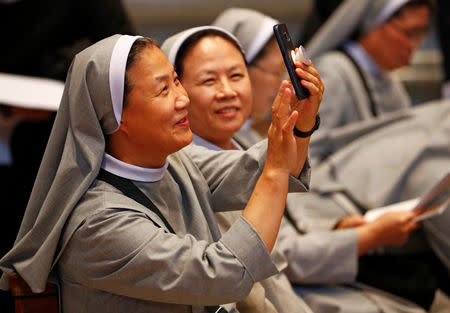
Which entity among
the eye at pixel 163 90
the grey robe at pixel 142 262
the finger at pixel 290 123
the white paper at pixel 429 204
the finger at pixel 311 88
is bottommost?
the white paper at pixel 429 204

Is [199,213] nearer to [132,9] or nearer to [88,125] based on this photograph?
[88,125]

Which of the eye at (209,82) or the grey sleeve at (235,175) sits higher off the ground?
the eye at (209,82)

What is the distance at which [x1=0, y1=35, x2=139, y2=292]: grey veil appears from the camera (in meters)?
1.66

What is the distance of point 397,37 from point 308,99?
87.6 inches

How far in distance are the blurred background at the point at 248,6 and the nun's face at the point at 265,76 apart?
2.27 metres

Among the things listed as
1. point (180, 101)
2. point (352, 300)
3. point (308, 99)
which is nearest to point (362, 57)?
point (352, 300)

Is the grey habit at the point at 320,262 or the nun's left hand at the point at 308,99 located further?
the grey habit at the point at 320,262

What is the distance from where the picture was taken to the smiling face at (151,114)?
1.70 metres

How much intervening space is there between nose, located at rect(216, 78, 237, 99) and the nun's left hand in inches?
17.6

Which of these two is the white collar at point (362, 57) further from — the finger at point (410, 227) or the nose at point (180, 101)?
the nose at point (180, 101)

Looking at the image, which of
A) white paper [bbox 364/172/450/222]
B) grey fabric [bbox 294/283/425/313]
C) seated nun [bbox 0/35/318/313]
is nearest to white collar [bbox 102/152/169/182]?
seated nun [bbox 0/35/318/313]

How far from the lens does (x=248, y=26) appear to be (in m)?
2.66

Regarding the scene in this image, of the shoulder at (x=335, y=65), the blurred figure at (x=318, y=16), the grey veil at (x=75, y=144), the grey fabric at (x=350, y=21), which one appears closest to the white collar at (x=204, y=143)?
the grey veil at (x=75, y=144)

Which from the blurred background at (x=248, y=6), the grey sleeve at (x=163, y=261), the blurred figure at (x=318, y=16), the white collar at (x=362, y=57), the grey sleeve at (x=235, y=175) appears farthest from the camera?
the blurred background at (x=248, y=6)
